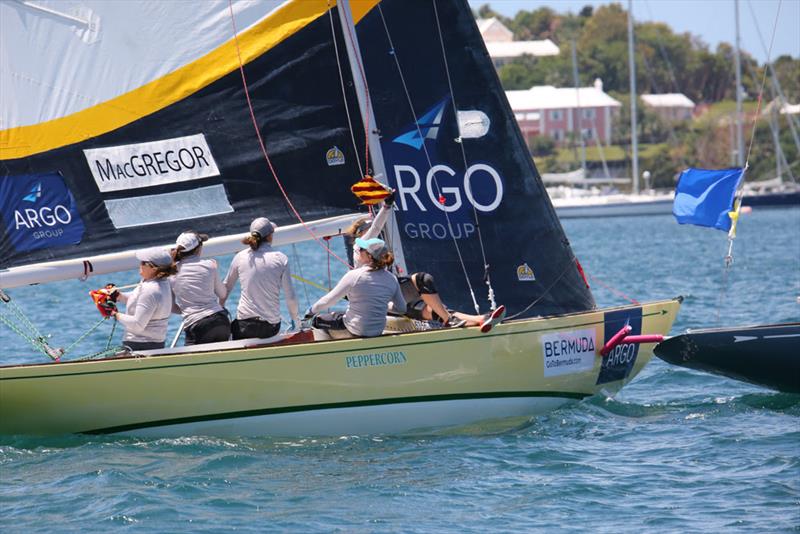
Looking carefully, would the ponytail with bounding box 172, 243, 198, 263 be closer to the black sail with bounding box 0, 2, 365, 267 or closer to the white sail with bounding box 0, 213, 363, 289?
the white sail with bounding box 0, 213, 363, 289

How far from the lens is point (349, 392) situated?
32.9ft

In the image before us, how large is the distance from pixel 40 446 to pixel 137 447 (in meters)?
0.74

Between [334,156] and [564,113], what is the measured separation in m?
80.5

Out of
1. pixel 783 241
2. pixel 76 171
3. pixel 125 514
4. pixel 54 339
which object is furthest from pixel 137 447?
pixel 783 241

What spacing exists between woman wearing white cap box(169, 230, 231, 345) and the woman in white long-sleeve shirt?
0.79 m

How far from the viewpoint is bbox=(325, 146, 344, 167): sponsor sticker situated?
36.4 feet

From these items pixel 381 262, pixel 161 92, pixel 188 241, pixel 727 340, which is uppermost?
pixel 161 92

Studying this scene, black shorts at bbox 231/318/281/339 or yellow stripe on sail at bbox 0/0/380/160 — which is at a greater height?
→ yellow stripe on sail at bbox 0/0/380/160

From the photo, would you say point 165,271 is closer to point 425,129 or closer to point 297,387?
point 297,387

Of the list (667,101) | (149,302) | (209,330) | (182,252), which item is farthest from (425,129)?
(667,101)

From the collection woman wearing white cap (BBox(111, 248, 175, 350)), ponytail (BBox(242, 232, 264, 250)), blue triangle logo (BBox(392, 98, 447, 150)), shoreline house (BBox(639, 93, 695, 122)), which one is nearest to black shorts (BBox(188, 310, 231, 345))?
woman wearing white cap (BBox(111, 248, 175, 350))

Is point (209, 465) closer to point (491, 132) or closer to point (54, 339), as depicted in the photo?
point (491, 132)

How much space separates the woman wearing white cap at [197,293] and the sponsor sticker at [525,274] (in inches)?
102

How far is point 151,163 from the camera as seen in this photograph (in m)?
10.8
